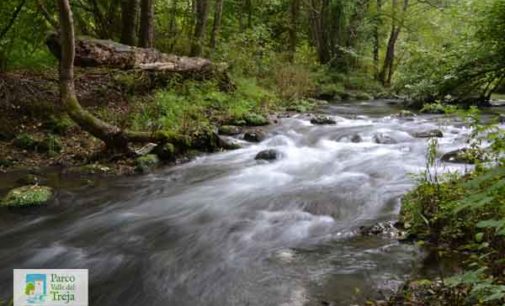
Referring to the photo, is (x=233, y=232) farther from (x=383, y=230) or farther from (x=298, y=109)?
(x=298, y=109)

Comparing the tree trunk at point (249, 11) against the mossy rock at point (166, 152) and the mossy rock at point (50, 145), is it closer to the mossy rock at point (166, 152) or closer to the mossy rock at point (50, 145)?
the mossy rock at point (166, 152)

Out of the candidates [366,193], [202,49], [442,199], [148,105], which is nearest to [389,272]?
[442,199]

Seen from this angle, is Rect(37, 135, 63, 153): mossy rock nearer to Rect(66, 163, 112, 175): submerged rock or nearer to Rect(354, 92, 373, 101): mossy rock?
Rect(66, 163, 112, 175): submerged rock

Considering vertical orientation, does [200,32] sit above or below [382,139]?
above

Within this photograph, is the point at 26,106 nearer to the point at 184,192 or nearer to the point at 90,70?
the point at 90,70

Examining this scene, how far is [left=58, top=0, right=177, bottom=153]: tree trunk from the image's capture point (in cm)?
800

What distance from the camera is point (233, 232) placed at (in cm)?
586

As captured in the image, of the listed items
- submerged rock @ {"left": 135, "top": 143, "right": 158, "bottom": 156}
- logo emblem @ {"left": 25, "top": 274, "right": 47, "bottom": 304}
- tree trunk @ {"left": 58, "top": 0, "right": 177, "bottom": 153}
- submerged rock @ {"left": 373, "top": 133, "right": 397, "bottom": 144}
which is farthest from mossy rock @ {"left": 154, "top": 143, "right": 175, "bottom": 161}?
submerged rock @ {"left": 373, "top": 133, "right": 397, "bottom": 144}

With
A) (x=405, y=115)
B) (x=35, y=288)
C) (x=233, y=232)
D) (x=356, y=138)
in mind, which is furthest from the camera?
(x=405, y=115)

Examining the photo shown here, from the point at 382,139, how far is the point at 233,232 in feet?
18.8

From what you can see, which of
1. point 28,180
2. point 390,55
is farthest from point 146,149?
point 390,55

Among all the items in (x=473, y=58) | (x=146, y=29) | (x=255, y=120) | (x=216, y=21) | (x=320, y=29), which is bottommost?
(x=255, y=120)

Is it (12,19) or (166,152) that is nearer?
(166,152)

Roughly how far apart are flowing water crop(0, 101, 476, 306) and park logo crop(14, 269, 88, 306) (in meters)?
0.11
